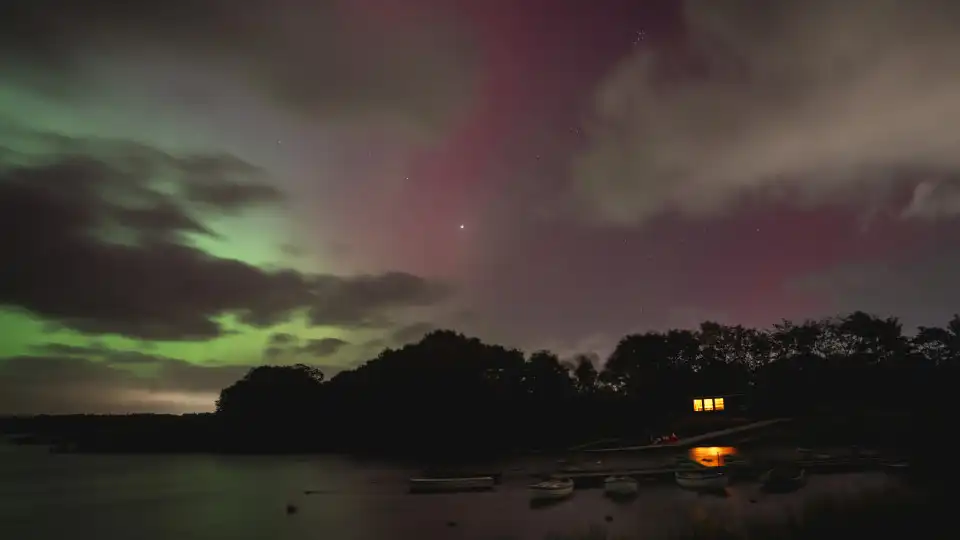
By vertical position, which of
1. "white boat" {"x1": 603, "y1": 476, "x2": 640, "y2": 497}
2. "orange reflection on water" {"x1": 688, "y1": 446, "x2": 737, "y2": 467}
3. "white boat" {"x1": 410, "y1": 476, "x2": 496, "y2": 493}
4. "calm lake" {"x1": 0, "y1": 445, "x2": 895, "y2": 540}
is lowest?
"calm lake" {"x1": 0, "y1": 445, "x2": 895, "y2": 540}

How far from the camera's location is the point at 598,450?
88.8 meters

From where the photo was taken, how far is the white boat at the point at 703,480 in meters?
53.6

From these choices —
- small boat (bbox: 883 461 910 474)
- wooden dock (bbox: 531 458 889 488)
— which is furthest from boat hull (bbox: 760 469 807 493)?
small boat (bbox: 883 461 910 474)

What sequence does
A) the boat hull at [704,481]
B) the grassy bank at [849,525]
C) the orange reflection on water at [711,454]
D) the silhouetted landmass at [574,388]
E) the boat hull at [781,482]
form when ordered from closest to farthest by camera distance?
the grassy bank at [849,525] → the boat hull at [781,482] → the boat hull at [704,481] → the orange reflection on water at [711,454] → the silhouetted landmass at [574,388]

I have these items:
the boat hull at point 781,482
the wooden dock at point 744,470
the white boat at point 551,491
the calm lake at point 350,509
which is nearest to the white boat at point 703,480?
the calm lake at point 350,509

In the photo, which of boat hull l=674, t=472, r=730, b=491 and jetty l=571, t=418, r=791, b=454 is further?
jetty l=571, t=418, r=791, b=454

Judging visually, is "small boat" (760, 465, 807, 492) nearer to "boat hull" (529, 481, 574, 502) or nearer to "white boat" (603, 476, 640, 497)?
"white boat" (603, 476, 640, 497)

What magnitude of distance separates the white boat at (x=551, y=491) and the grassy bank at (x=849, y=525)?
12549mm

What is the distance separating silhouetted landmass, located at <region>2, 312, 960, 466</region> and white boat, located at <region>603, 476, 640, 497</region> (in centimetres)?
4265

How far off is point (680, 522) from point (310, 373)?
13303cm

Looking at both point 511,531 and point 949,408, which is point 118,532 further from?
point 949,408

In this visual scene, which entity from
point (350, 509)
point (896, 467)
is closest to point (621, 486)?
point (350, 509)

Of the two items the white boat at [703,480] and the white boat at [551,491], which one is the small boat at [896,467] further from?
the white boat at [551,491]

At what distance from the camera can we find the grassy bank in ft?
108
